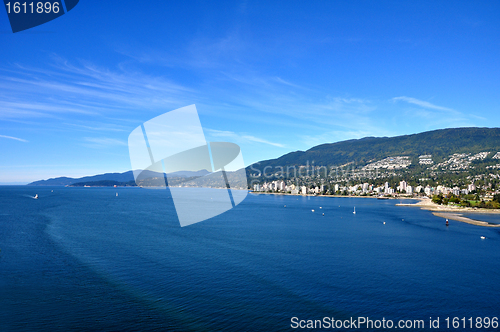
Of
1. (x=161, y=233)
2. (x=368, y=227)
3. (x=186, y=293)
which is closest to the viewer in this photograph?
(x=186, y=293)

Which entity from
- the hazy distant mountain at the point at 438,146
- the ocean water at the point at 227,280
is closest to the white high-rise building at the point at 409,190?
the hazy distant mountain at the point at 438,146

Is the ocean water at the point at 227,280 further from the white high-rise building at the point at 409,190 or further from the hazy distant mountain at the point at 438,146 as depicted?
the hazy distant mountain at the point at 438,146

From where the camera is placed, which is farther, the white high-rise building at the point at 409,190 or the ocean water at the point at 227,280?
the white high-rise building at the point at 409,190

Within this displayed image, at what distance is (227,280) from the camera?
14.5m

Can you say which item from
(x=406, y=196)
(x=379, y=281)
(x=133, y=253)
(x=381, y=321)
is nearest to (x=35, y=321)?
(x=133, y=253)

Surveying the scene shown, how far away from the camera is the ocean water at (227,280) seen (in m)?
10.8

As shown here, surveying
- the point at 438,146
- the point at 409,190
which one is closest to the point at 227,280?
the point at 409,190

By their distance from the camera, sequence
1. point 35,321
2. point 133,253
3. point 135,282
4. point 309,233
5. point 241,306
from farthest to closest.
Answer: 1. point 309,233
2. point 133,253
3. point 135,282
4. point 241,306
5. point 35,321

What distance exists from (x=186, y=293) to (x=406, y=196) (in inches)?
3944

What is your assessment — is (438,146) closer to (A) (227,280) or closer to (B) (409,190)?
(B) (409,190)

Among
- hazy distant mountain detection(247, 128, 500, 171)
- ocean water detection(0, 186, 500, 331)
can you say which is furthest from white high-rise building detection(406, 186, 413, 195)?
ocean water detection(0, 186, 500, 331)

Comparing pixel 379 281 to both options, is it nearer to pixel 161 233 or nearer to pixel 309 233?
pixel 309 233

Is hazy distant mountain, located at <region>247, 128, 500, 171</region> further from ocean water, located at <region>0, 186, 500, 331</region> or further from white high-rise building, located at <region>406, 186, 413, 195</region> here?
ocean water, located at <region>0, 186, 500, 331</region>

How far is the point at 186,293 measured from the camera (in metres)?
12.8
